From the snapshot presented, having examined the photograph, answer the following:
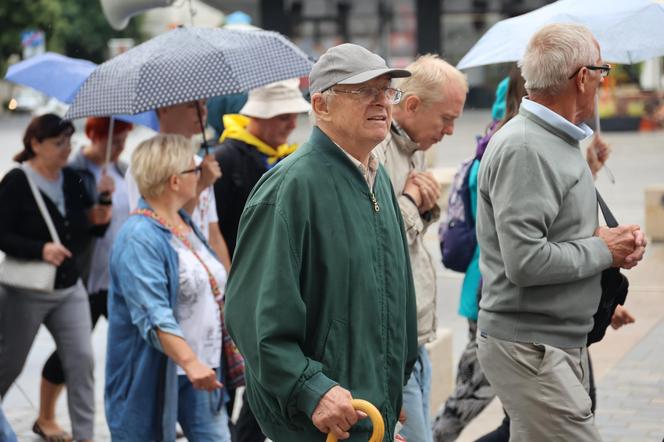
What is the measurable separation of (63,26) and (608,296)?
6273 cm

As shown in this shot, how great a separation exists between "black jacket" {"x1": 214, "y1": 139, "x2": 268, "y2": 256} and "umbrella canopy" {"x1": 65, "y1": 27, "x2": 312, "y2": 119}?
1.56ft

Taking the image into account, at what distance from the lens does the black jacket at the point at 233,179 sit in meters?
5.90

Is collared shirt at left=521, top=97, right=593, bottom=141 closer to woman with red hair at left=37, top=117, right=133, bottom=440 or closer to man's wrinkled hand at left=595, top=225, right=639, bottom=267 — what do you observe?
man's wrinkled hand at left=595, top=225, right=639, bottom=267

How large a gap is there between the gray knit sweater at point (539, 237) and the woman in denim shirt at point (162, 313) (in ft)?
4.36

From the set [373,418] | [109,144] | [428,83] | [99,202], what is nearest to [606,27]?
[428,83]

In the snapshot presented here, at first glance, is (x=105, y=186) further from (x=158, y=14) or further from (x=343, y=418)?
(x=158, y=14)

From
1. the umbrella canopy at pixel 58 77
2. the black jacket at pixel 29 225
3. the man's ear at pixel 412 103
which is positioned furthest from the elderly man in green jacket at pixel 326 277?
the umbrella canopy at pixel 58 77

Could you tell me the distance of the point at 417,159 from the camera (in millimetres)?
4852

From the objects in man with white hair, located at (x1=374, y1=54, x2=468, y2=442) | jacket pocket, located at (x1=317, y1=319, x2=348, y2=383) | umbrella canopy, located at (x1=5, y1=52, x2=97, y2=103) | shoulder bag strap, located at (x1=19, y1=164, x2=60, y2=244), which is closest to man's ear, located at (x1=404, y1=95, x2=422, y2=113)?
man with white hair, located at (x1=374, y1=54, x2=468, y2=442)

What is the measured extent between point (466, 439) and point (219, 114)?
7.78ft

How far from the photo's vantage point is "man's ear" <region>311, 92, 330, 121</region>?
3350mm

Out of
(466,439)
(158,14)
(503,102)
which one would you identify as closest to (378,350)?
(503,102)

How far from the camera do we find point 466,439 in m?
6.48

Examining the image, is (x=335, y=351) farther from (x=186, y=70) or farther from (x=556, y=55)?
(x=186, y=70)
